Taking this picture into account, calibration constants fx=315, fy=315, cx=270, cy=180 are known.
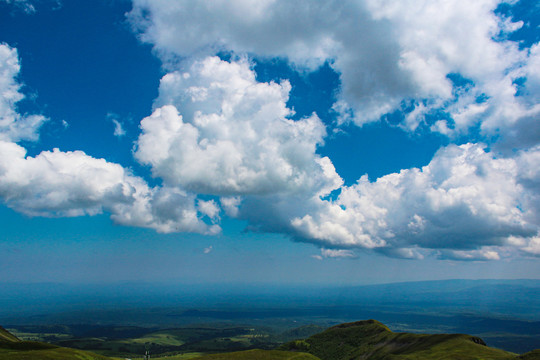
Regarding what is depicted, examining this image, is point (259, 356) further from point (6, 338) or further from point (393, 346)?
point (6, 338)

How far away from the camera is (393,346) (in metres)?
143

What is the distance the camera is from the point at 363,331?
185875mm

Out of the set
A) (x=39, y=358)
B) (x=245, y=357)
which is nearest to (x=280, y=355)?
(x=245, y=357)

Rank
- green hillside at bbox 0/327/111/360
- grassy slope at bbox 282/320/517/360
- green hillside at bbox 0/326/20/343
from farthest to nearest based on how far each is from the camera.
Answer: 1. green hillside at bbox 0/326/20/343
2. grassy slope at bbox 282/320/517/360
3. green hillside at bbox 0/327/111/360

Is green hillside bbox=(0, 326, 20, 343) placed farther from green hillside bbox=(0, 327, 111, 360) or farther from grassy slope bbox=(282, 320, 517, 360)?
grassy slope bbox=(282, 320, 517, 360)

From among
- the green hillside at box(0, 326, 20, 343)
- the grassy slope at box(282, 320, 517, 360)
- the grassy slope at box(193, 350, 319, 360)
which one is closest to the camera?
the grassy slope at box(282, 320, 517, 360)

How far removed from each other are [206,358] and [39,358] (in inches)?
Answer: 2228

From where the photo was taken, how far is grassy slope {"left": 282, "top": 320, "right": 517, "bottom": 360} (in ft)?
352

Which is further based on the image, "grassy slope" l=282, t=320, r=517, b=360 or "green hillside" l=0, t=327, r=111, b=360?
"grassy slope" l=282, t=320, r=517, b=360

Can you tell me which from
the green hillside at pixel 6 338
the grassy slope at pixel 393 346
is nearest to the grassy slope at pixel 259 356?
the grassy slope at pixel 393 346

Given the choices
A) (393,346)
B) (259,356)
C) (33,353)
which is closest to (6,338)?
(33,353)

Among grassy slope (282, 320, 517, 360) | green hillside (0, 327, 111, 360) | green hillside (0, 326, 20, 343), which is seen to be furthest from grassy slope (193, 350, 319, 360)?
green hillside (0, 326, 20, 343)

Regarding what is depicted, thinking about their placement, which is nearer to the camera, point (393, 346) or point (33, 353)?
point (33, 353)

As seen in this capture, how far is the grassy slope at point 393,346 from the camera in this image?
107375 millimetres
